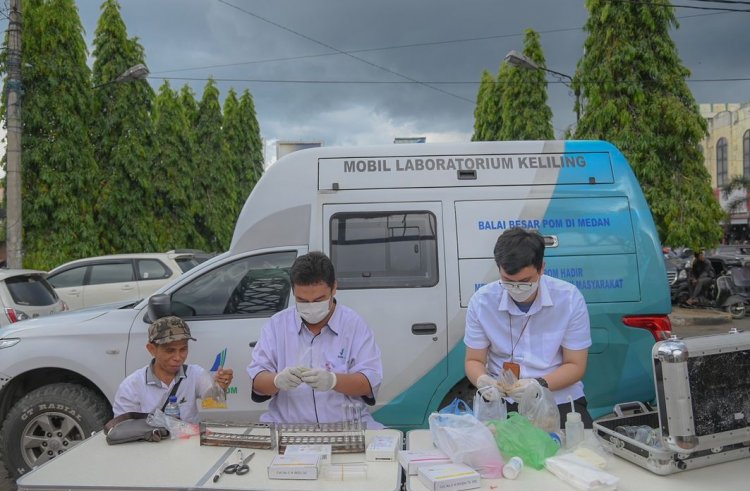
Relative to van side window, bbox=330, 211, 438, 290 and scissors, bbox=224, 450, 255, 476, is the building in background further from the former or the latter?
scissors, bbox=224, 450, 255, 476

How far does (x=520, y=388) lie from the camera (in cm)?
267

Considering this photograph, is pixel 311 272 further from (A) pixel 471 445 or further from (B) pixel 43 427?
(B) pixel 43 427

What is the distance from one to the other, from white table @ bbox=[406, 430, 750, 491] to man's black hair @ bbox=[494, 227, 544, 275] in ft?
3.17

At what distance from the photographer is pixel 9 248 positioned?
1130cm

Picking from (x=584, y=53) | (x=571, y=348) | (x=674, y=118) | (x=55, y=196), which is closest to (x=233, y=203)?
(x=55, y=196)

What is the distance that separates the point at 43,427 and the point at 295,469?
3.03m

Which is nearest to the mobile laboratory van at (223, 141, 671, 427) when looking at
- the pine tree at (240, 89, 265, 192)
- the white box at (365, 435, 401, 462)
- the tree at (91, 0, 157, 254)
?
the white box at (365, 435, 401, 462)

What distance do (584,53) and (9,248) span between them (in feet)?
43.0

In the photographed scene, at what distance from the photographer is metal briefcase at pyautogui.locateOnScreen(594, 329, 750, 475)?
224 cm

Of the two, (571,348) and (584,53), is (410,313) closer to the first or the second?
(571,348)

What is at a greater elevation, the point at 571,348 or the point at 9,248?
the point at 9,248

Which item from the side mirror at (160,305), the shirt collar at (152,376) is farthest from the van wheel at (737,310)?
the shirt collar at (152,376)

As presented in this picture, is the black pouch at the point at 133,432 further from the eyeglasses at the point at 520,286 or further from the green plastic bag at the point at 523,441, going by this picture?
the eyeglasses at the point at 520,286

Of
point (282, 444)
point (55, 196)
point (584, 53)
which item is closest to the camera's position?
point (282, 444)
